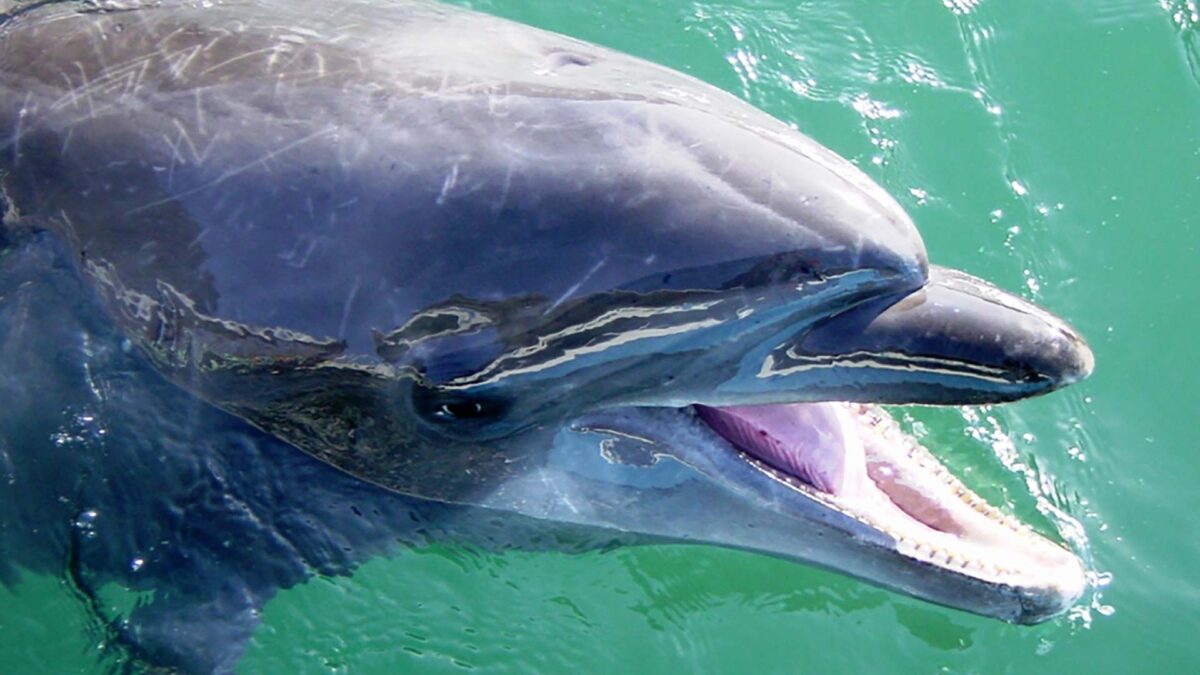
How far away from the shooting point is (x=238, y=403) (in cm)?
565

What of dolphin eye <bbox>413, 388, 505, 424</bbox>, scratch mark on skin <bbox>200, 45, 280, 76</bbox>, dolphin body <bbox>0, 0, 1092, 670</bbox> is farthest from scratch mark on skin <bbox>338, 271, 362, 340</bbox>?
scratch mark on skin <bbox>200, 45, 280, 76</bbox>

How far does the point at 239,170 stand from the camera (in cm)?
511

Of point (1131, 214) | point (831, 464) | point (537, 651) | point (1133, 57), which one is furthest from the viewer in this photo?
point (1133, 57)

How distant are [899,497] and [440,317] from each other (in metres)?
2.30

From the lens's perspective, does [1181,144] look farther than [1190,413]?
Yes

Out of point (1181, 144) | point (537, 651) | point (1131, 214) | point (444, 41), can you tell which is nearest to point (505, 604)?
point (537, 651)

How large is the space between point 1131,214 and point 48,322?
7.47 metres

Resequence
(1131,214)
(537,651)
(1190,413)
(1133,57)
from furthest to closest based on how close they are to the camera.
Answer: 1. (1133,57)
2. (1131,214)
3. (1190,413)
4. (537,651)

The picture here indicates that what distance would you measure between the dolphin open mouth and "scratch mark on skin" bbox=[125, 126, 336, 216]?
1.99 meters

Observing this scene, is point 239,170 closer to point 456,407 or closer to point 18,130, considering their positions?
point 18,130

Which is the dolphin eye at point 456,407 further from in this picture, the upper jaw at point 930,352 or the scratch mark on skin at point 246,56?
the scratch mark on skin at point 246,56

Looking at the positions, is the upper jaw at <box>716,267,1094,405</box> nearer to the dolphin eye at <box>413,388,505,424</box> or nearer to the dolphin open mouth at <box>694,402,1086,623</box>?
the dolphin open mouth at <box>694,402,1086,623</box>

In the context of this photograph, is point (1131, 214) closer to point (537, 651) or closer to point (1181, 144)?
point (1181, 144)

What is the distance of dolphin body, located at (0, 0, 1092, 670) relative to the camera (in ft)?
15.3
